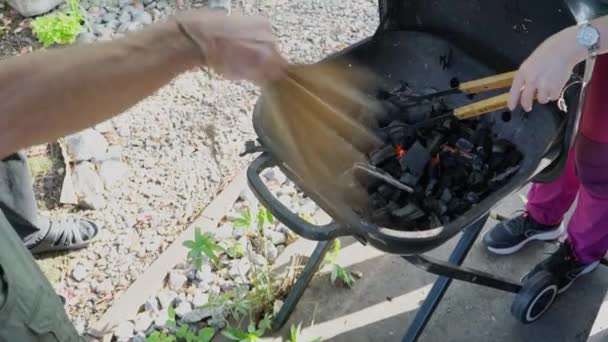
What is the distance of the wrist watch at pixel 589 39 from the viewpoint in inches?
66.8

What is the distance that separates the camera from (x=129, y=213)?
3062 millimetres

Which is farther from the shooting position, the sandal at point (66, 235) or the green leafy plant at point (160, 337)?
the sandal at point (66, 235)

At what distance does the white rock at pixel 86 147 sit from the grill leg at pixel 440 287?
179 centimetres

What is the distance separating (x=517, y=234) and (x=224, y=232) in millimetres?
1227

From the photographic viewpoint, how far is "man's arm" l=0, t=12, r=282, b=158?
1267 millimetres

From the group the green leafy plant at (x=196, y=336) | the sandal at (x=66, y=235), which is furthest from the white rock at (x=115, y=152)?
the green leafy plant at (x=196, y=336)

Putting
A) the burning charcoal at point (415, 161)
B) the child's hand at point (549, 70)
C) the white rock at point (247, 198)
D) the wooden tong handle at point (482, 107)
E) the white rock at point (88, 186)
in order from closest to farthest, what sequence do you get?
1. the child's hand at point (549, 70)
2. the wooden tong handle at point (482, 107)
3. the burning charcoal at point (415, 161)
4. the white rock at point (247, 198)
5. the white rock at point (88, 186)

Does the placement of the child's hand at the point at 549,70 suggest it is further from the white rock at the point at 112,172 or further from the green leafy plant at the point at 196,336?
the white rock at the point at 112,172

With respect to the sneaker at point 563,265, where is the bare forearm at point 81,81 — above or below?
above

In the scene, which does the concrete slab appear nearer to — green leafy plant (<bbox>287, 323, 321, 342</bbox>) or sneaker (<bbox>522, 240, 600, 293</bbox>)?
green leafy plant (<bbox>287, 323, 321, 342</bbox>)

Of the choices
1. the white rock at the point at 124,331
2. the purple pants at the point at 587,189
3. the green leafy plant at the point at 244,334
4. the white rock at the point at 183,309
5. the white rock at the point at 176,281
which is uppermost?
the purple pants at the point at 587,189

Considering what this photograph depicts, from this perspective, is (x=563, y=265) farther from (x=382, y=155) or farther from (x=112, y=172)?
(x=112, y=172)

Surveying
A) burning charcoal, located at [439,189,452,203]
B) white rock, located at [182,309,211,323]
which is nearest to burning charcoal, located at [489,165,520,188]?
burning charcoal, located at [439,189,452,203]

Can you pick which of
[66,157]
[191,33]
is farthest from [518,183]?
[66,157]
